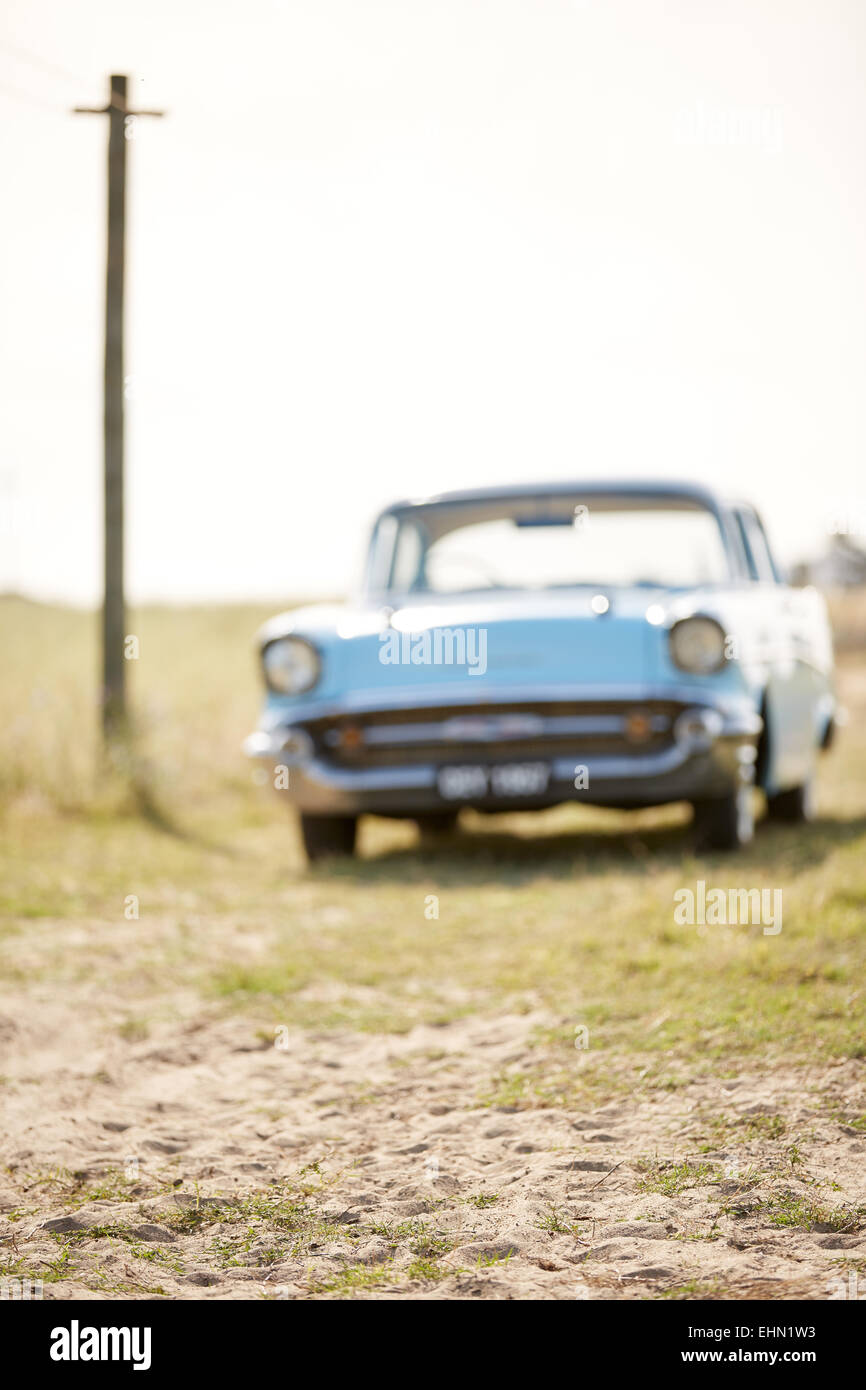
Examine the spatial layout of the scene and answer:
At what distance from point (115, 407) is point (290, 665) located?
536 cm

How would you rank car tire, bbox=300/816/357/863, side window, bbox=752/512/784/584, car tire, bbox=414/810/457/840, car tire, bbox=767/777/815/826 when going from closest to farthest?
1. car tire, bbox=300/816/357/863
2. car tire, bbox=767/777/815/826
3. side window, bbox=752/512/784/584
4. car tire, bbox=414/810/457/840

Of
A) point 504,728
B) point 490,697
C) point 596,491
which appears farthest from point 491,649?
point 596,491

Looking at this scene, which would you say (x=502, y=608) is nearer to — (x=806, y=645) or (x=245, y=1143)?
(x=806, y=645)

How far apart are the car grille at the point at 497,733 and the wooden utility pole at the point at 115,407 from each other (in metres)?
5.07

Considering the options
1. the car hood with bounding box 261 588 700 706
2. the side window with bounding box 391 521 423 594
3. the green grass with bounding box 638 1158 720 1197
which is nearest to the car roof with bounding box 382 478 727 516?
the side window with bounding box 391 521 423 594

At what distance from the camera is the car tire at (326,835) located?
6.41 meters

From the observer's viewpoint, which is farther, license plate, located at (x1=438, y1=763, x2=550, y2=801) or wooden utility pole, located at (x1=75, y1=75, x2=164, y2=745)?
wooden utility pole, located at (x1=75, y1=75, x2=164, y2=745)

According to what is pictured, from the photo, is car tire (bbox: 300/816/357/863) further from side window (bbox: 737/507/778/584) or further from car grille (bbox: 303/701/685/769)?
side window (bbox: 737/507/778/584)

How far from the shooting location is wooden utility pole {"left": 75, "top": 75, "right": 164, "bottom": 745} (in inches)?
421

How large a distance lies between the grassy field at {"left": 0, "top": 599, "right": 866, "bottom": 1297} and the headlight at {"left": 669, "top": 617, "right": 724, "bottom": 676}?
2.63ft

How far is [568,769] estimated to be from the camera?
584 centimetres

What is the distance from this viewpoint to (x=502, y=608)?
609 centimetres

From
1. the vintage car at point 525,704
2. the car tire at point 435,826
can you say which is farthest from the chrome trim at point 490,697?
the car tire at point 435,826

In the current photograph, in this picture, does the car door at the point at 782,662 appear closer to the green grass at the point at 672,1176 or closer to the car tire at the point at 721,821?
the car tire at the point at 721,821
